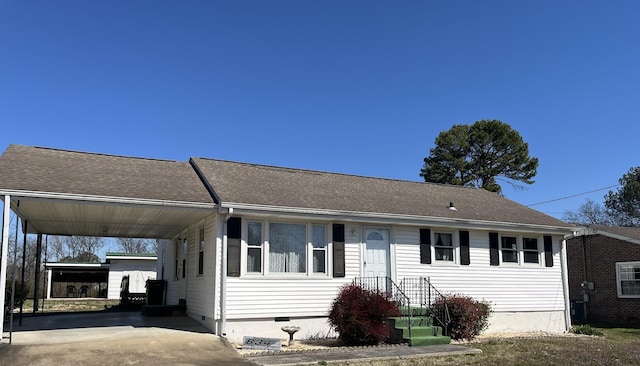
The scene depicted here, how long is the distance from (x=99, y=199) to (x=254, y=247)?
364 cm

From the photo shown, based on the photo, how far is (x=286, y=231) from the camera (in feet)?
43.8

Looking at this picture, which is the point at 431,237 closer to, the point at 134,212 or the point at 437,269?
the point at 437,269

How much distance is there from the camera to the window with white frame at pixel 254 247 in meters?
12.7

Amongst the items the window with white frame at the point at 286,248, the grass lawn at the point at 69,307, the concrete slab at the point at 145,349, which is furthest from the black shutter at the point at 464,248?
the grass lawn at the point at 69,307

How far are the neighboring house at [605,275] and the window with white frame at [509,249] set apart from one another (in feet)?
19.4

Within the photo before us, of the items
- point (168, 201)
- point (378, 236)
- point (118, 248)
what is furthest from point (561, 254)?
point (118, 248)

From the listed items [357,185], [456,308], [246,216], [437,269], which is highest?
[357,185]

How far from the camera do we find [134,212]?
13.1 m

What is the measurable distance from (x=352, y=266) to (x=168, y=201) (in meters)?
4.99

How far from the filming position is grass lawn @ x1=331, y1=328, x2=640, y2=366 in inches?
399

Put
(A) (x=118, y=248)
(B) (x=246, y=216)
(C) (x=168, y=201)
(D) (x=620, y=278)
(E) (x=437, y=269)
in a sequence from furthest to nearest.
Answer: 1. (A) (x=118, y=248)
2. (D) (x=620, y=278)
3. (E) (x=437, y=269)
4. (B) (x=246, y=216)
5. (C) (x=168, y=201)

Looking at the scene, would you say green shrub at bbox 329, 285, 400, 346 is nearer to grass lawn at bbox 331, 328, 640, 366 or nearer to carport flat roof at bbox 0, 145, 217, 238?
grass lawn at bbox 331, 328, 640, 366

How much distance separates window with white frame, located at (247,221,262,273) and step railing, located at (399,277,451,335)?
4037mm

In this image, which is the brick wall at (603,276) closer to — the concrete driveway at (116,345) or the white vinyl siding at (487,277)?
the white vinyl siding at (487,277)
